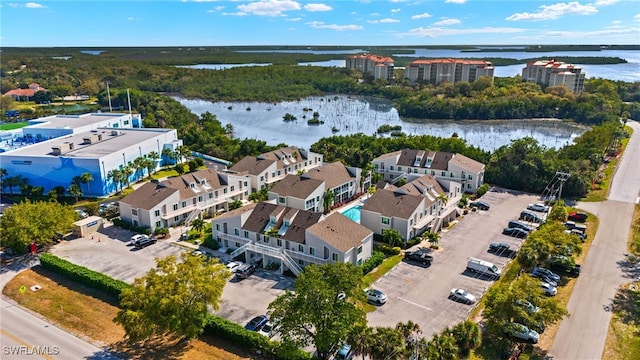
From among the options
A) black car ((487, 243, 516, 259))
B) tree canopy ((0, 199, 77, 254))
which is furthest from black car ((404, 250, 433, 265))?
tree canopy ((0, 199, 77, 254))

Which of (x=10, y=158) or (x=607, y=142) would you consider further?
(x=607, y=142)

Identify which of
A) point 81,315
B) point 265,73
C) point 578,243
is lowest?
point 81,315

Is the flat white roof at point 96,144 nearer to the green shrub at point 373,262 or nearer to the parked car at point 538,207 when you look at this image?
the green shrub at point 373,262

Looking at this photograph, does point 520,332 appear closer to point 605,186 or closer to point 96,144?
point 605,186

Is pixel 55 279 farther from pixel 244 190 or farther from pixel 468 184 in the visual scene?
pixel 468 184

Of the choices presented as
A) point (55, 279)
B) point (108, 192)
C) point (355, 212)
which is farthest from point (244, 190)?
point (55, 279)

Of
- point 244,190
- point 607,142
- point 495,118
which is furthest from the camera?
point 495,118

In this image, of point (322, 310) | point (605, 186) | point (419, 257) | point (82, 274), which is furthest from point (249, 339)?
point (605, 186)
